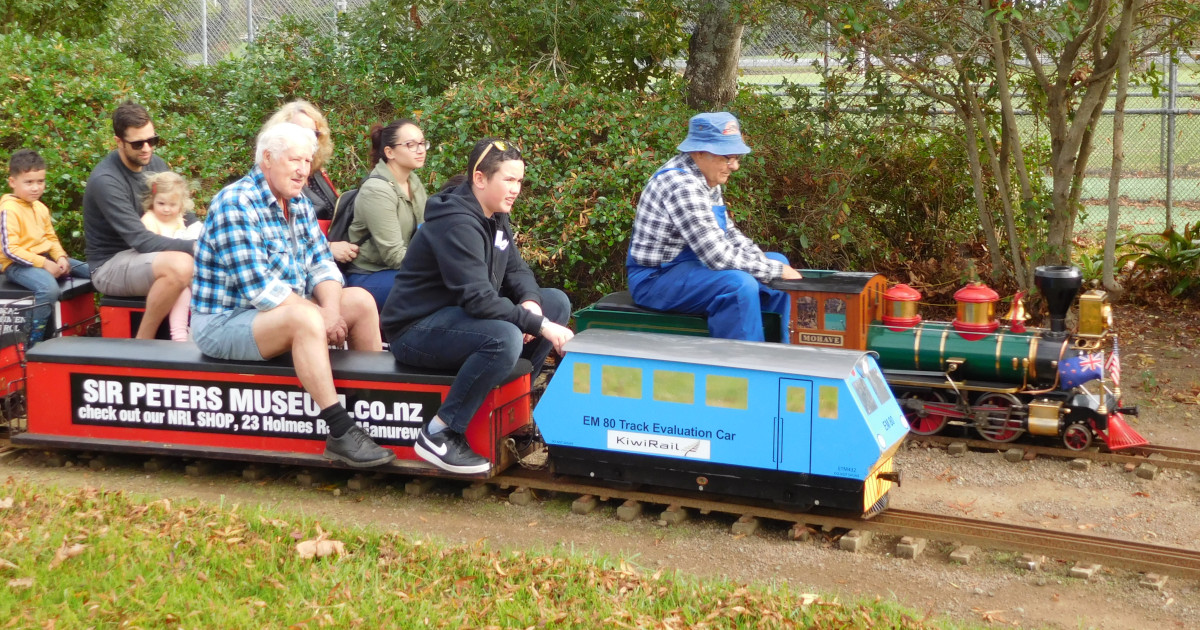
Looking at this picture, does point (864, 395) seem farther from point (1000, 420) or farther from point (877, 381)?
point (1000, 420)

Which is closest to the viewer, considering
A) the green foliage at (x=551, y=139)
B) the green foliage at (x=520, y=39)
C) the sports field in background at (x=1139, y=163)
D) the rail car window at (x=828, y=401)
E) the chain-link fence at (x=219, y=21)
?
the rail car window at (x=828, y=401)

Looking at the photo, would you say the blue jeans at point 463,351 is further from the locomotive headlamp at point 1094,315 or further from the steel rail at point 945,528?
the locomotive headlamp at point 1094,315

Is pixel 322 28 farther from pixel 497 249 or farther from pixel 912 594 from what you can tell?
pixel 912 594

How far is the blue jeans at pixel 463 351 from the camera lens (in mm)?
5922

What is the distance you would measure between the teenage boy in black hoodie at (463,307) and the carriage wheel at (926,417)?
280cm

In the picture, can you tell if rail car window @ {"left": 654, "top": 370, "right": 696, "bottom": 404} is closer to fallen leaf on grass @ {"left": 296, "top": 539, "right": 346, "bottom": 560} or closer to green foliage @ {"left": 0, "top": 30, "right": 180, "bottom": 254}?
fallen leaf on grass @ {"left": 296, "top": 539, "right": 346, "bottom": 560}

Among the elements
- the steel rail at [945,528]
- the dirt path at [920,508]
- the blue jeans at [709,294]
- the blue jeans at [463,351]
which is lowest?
the dirt path at [920,508]

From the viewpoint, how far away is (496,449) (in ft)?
20.5

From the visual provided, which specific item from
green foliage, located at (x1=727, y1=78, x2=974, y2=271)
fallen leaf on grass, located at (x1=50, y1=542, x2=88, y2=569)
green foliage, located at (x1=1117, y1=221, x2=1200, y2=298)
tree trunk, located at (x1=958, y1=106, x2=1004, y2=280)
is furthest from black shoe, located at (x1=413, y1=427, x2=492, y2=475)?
green foliage, located at (x1=1117, y1=221, x2=1200, y2=298)

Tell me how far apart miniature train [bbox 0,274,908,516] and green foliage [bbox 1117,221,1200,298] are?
20.5 ft

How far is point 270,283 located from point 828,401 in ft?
9.83

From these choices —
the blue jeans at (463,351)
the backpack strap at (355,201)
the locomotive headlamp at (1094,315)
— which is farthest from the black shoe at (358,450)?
the locomotive headlamp at (1094,315)

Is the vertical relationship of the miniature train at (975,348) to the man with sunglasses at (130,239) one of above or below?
below

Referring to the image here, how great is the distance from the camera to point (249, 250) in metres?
6.01
